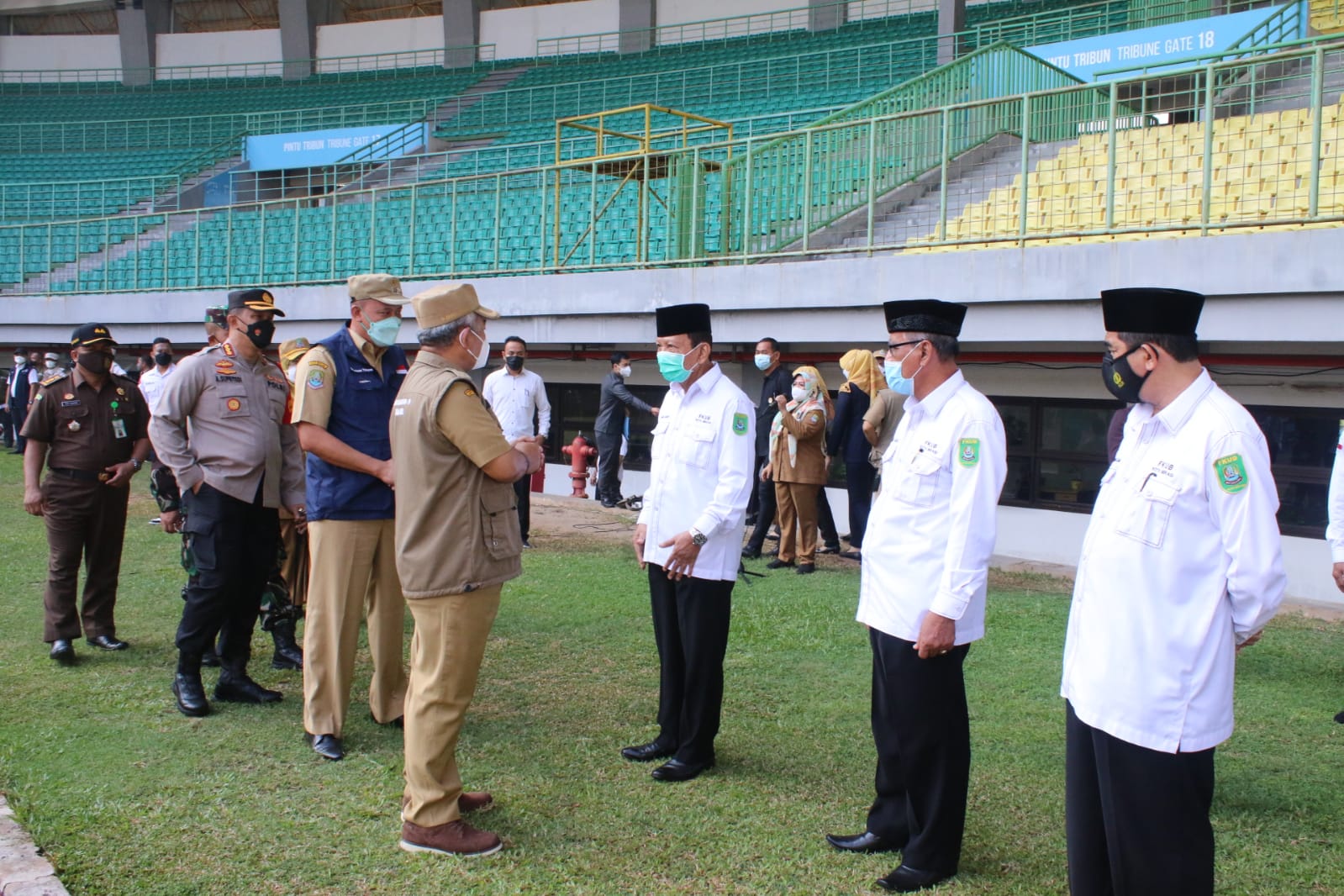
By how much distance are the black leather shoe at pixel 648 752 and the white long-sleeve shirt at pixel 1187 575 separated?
7.31ft

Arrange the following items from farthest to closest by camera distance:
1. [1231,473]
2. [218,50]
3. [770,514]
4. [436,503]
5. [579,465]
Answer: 1. [218,50]
2. [579,465]
3. [770,514]
4. [436,503]
5. [1231,473]

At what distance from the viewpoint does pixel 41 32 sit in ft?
107

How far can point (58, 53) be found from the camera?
31.8 meters

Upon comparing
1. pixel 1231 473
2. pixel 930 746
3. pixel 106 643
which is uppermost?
pixel 1231 473

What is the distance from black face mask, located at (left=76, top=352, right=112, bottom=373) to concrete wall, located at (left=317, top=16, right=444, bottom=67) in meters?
25.1

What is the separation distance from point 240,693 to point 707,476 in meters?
2.57

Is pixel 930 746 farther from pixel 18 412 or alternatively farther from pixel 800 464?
pixel 18 412

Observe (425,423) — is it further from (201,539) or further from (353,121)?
(353,121)

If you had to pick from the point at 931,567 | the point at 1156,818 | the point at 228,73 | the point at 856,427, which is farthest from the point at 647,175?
the point at 228,73

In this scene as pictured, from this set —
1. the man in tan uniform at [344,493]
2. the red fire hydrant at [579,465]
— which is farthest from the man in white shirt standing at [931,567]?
the red fire hydrant at [579,465]

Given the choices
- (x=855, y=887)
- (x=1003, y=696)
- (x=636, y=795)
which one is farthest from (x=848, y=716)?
(x=855, y=887)

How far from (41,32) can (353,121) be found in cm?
1294

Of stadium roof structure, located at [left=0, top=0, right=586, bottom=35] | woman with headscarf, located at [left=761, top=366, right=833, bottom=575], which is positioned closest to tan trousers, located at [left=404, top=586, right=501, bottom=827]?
woman with headscarf, located at [left=761, top=366, right=833, bottom=575]

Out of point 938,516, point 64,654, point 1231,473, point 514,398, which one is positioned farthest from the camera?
point 514,398
